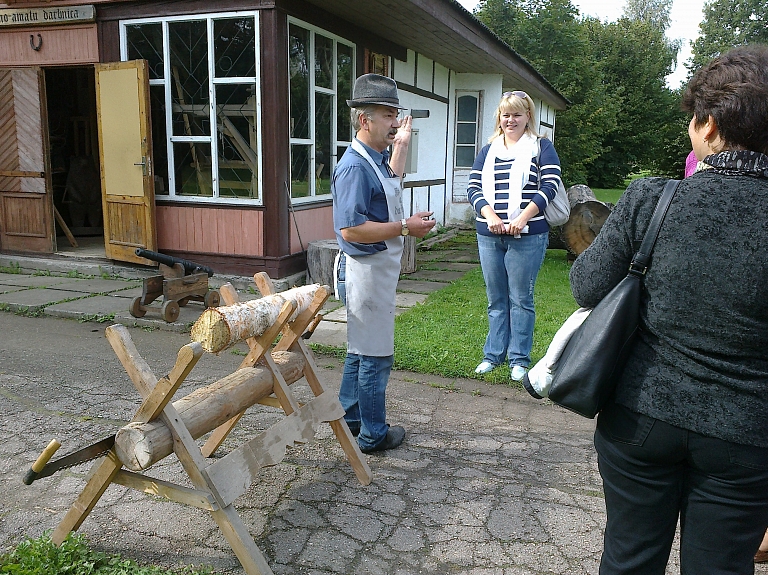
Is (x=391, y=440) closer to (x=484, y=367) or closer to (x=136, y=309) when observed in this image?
(x=484, y=367)

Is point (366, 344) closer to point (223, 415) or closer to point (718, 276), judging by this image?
point (223, 415)

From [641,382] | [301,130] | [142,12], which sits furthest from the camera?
[301,130]

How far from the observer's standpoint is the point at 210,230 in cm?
757

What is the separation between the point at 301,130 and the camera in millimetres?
7871

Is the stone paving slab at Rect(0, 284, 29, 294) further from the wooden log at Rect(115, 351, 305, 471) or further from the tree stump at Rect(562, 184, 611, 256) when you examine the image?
the tree stump at Rect(562, 184, 611, 256)

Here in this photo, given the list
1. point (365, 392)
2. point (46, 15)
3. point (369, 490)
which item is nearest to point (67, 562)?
point (369, 490)

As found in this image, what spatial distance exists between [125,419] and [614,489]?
3024 millimetres

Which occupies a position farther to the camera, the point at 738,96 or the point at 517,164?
the point at 517,164

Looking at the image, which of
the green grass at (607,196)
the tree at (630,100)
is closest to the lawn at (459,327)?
the green grass at (607,196)

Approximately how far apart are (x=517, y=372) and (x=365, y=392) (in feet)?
5.31

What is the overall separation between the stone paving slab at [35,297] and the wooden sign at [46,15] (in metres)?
3.14

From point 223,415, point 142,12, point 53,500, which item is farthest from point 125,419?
point 142,12

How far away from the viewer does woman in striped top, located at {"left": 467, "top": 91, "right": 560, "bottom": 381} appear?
4395mm

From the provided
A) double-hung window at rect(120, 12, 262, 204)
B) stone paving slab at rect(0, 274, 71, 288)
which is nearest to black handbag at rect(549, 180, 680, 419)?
double-hung window at rect(120, 12, 262, 204)
